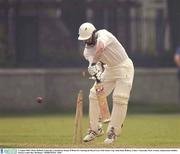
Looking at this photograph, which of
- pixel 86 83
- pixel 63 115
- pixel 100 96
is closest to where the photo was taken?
pixel 100 96

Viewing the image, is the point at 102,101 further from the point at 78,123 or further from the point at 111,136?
the point at 78,123

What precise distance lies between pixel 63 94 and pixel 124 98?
45.6 feet

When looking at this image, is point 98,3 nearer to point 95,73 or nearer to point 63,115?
point 63,115

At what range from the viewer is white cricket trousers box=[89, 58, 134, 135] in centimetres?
1475

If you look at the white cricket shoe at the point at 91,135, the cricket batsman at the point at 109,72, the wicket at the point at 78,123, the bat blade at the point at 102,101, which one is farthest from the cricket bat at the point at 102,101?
the white cricket shoe at the point at 91,135

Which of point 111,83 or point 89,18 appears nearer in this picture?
point 111,83

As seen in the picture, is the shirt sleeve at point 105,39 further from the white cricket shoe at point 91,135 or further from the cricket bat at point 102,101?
the white cricket shoe at point 91,135

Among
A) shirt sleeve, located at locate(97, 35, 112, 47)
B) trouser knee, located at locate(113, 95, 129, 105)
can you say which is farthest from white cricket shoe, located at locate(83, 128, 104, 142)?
shirt sleeve, located at locate(97, 35, 112, 47)

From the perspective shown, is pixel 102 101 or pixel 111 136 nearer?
pixel 102 101

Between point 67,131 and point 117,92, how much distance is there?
4.92m

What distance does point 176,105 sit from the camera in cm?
2869

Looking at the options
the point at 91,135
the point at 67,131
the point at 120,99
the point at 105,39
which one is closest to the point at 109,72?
the point at 120,99

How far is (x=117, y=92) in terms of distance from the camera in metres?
14.7

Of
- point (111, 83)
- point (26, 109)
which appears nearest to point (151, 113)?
point (26, 109)
